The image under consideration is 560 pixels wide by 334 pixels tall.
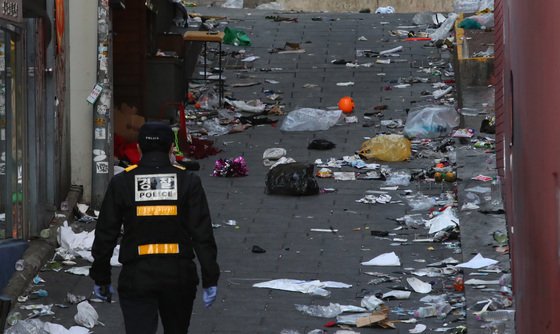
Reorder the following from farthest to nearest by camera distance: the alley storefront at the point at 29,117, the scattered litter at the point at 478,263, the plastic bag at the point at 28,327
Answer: the alley storefront at the point at 29,117 → the scattered litter at the point at 478,263 → the plastic bag at the point at 28,327

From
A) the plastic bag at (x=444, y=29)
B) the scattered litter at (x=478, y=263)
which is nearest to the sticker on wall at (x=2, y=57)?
the scattered litter at (x=478, y=263)

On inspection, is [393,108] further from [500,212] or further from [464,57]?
[500,212]

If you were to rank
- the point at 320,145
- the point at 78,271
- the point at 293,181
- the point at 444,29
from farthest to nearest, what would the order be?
the point at 444,29 < the point at 320,145 < the point at 293,181 < the point at 78,271

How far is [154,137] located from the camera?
5832 mm

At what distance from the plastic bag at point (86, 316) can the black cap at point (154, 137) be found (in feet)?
8.38

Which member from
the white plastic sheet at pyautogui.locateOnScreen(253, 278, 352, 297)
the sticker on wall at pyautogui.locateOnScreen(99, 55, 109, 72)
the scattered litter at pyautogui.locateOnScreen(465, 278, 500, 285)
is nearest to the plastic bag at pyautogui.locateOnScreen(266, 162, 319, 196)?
the sticker on wall at pyautogui.locateOnScreen(99, 55, 109, 72)

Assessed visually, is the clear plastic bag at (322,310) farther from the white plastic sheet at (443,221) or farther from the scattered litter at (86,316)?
the white plastic sheet at (443,221)

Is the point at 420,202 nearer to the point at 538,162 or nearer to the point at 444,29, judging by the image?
the point at 538,162

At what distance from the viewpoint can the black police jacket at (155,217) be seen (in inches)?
229

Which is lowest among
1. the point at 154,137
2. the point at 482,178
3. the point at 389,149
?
the point at 389,149

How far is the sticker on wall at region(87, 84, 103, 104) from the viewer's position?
36.2 ft

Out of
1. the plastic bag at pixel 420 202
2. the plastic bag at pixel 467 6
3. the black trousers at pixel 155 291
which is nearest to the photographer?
the black trousers at pixel 155 291

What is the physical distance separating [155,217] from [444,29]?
585 inches

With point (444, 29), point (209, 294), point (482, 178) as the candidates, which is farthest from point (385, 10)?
point (209, 294)
